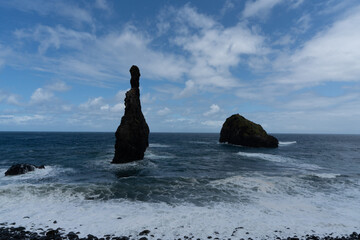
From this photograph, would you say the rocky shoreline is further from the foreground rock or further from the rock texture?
the rock texture

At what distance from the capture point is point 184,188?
73.4 ft

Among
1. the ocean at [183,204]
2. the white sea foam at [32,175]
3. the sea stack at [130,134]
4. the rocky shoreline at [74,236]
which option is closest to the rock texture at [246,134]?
the ocean at [183,204]

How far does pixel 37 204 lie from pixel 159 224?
1096 centimetres

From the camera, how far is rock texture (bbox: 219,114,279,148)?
7769 cm

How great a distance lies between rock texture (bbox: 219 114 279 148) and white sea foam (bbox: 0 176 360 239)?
58.8 m

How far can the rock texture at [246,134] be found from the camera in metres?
77.7

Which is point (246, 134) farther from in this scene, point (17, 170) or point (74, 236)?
point (74, 236)

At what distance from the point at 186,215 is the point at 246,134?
227 ft

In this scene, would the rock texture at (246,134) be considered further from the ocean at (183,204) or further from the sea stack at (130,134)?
the sea stack at (130,134)

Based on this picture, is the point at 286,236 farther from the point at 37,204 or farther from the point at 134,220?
the point at 37,204

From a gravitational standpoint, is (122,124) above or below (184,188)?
above

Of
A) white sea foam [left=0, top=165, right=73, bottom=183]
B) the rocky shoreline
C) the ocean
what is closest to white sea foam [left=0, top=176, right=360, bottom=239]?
the ocean

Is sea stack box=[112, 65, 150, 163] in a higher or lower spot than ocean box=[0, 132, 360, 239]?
higher

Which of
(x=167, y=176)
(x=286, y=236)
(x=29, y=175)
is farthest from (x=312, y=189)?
(x=29, y=175)
